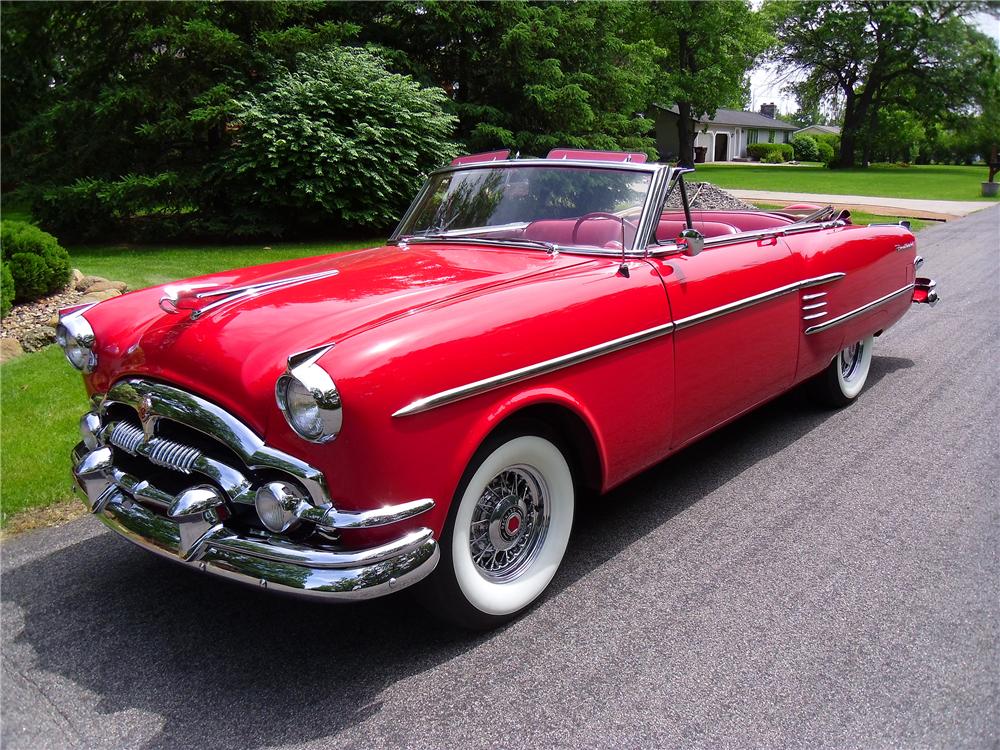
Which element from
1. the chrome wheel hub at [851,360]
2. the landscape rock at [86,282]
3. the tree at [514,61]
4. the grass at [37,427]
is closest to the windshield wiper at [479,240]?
the grass at [37,427]

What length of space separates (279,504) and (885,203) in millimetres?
21343

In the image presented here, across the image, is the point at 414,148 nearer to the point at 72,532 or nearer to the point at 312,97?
the point at 312,97

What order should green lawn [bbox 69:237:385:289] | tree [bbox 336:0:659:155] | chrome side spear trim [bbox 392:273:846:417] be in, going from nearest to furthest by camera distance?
chrome side spear trim [bbox 392:273:846:417], green lawn [bbox 69:237:385:289], tree [bbox 336:0:659:155]

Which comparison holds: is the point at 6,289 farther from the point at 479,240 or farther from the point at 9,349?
the point at 479,240

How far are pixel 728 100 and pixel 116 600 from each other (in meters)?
38.9

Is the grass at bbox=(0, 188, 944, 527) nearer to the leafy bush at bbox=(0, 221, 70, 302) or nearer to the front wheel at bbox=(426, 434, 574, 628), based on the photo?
the leafy bush at bbox=(0, 221, 70, 302)

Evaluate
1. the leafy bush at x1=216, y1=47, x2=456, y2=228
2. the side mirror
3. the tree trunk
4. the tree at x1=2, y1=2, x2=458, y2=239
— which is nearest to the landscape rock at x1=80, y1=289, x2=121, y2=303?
the leafy bush at x1=216, y1=47, x2=456, y2=228

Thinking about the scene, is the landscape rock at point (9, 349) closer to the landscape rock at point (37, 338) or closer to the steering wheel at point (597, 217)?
the landscape rock at point (37, 338)

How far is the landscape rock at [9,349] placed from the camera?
6.05m

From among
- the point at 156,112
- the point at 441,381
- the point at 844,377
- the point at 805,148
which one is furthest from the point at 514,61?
the point at 805,148

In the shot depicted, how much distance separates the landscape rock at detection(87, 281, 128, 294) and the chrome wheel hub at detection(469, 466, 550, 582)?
20.1 feet

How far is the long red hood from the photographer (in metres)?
2.38

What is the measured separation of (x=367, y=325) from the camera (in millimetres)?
2434

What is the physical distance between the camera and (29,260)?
7.02 m
